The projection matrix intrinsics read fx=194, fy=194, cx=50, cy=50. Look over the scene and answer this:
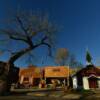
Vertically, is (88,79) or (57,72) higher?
(57,72)

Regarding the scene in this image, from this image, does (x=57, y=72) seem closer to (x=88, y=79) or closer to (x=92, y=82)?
(x=88, y=79)

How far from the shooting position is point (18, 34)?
92.6ft

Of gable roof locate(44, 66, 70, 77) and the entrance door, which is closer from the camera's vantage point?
the entrance door

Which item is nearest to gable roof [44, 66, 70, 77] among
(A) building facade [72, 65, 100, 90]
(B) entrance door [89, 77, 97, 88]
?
(A) building facade [72, 65, 100, 90]

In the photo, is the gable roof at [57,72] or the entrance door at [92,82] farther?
the gable roof at [57,72]

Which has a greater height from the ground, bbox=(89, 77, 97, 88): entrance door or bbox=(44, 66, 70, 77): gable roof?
bbox=(44, 66, 70, 77): gable roof

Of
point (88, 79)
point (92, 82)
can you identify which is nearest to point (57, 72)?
point (88, 79)

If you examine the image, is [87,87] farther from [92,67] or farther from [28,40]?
[28,40]

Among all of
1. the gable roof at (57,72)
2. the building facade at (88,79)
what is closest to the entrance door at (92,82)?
the building facade at (88,79)

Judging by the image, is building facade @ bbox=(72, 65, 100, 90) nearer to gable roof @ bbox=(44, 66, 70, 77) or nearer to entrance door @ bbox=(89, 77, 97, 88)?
entrance door @ bbox=(89, 77, 97, 88)

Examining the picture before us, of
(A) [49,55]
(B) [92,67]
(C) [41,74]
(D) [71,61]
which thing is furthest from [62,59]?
(A) [49,55]

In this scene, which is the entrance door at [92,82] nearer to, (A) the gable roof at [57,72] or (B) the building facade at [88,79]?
(B) the building facade at [88,79]

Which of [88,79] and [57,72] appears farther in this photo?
[57,72]

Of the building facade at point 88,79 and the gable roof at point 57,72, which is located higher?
the gable roof at point 57,72
